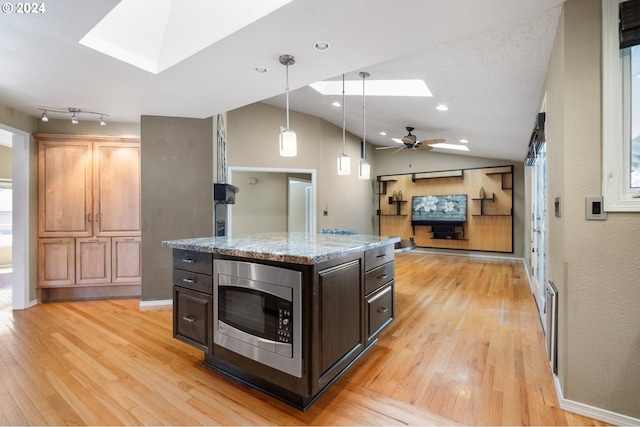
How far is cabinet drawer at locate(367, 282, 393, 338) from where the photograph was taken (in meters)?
2.21

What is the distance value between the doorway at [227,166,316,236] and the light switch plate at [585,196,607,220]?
4476 millimetres

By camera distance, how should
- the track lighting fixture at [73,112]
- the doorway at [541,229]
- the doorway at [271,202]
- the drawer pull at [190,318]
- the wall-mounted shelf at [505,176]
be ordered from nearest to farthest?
the drawer pull at [190,318] < the doorway at [541,229] < the track lighting fixture at [73,112] < the doorway at [271,202] < the wall-mounted shelf at [505,176]

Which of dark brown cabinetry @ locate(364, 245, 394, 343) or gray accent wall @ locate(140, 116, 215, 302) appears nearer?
dark brown cabinetry @ locate(364, 245, 394, 343)

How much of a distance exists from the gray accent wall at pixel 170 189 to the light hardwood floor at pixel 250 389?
1.90ft

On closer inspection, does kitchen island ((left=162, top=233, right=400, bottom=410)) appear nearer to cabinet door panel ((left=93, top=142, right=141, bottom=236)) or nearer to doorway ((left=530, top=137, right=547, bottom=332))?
doorway ((left=530, top=137, right=547, bottom=332))

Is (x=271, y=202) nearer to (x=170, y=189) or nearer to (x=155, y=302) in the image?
(x=170, y=189)

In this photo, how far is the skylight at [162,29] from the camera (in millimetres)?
1985

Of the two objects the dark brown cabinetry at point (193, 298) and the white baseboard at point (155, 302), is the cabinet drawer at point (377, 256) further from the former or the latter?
the white baseboard at point (155, 302)

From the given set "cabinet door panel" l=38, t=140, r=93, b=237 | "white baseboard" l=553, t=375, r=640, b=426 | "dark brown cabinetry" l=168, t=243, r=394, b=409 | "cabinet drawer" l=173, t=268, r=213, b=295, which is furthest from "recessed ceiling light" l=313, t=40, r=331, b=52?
"cabinet door panel" l=38, t=140, r=93, b=237

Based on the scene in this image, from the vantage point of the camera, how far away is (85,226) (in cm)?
388

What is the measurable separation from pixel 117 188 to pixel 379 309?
12.1 feet

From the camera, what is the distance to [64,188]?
3.83m

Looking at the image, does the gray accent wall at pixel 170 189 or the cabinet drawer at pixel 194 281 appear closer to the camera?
the cabinet drawer at pixel 194 281

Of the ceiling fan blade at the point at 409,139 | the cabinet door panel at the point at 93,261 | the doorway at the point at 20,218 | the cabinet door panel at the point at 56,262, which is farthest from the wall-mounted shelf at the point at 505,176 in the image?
the doorway at the point at 20,218
